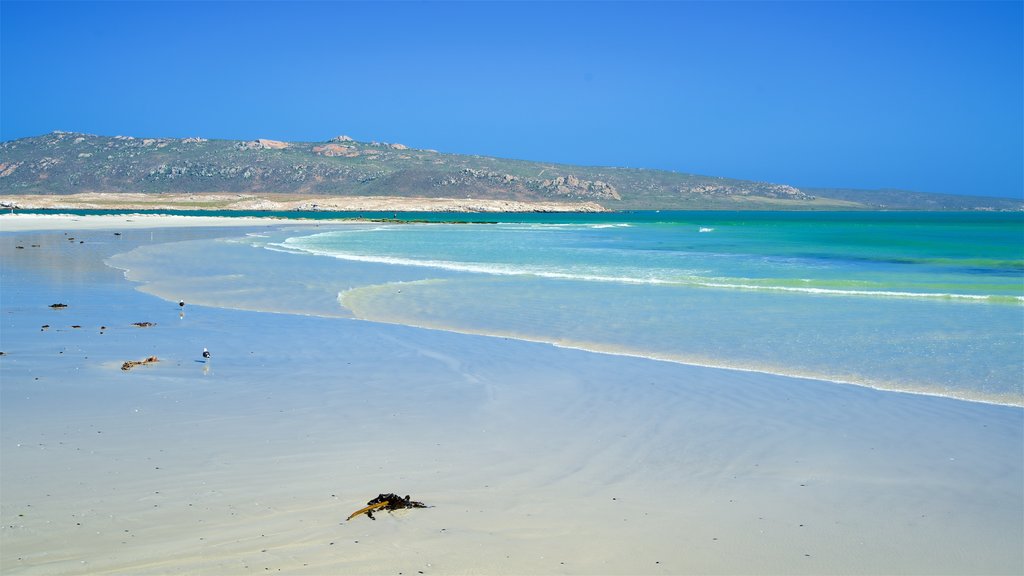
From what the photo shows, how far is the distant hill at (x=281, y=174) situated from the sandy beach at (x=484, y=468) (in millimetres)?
139229

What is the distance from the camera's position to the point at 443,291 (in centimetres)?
1825

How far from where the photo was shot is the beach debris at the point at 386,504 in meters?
4.91

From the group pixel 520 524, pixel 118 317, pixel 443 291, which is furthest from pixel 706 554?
pixel 443 291

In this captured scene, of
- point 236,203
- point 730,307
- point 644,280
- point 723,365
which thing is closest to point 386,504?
point 723,365

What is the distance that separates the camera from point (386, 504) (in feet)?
16.3

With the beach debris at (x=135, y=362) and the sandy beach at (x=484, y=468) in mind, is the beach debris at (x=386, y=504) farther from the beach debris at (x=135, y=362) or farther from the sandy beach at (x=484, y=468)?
the beach debris at (x=135, y=362)

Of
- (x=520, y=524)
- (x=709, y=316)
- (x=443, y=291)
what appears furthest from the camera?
(x=443, y=291)

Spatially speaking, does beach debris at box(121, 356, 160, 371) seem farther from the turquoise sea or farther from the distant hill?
the distant hill

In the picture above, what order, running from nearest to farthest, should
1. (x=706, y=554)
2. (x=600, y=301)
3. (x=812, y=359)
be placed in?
(x=706, y=554) → (x=812, y=359) → (x=600, y=301)

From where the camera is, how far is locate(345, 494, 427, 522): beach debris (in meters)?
4.91

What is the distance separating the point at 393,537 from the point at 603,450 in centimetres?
226

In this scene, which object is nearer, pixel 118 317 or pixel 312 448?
pixel 312 448

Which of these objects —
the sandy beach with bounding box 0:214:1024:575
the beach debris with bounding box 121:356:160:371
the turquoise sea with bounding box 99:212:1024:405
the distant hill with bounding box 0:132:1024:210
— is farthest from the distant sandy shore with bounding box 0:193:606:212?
the sandy beach with bounding box 0:214:1024:575

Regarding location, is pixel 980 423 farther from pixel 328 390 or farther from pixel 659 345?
pixel 328 390
